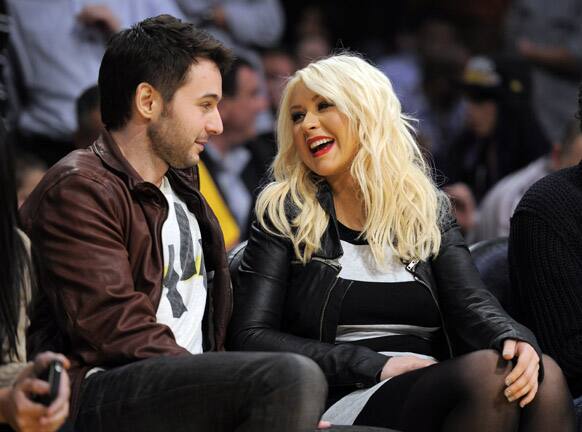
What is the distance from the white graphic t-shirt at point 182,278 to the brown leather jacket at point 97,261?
6 centimetres

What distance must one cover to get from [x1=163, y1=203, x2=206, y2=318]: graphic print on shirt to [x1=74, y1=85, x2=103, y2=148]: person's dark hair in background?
4.87 feet

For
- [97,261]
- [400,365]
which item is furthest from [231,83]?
[97,261]

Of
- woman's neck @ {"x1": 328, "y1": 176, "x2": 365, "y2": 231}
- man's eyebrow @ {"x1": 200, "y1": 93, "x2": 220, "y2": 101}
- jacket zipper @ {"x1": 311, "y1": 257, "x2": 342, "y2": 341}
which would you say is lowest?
jacket zipper @ {"x1": 311, "y1": 257, "x2": 342, "y2": 341}

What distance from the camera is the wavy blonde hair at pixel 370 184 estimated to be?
3.41 metres

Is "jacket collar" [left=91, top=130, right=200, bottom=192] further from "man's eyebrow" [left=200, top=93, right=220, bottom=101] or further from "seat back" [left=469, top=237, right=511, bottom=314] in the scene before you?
"seat back" [left=469, top=237, right=511, bottom=314]

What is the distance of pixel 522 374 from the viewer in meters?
3.01

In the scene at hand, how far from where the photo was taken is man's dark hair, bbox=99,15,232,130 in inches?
123

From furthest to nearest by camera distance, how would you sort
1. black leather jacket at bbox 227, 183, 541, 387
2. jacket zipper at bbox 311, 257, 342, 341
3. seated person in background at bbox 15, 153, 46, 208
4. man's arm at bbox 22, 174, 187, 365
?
seated person in background at bbox 15, 153, 46, 208 → jacket zipper at bbox 311, 257, 342, 341 → black leather jacket at bbox 227, 183, 541, 387 → man's arm at bbox 22, 174, 187, 365

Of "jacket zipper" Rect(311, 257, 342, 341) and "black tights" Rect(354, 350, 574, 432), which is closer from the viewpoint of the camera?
"black tights" Rect(354, 350, 574, 432)

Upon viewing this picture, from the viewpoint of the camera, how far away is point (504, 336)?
3131 mm

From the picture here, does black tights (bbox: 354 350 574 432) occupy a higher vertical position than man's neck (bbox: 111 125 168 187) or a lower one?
lower

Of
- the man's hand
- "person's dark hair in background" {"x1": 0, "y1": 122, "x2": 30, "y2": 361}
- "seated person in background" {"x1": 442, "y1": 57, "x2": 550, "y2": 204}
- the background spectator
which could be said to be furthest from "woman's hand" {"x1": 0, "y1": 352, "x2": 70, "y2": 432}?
the background spectator

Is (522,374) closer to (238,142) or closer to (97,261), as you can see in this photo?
(97,261)

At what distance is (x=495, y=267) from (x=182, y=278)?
1.23 m
